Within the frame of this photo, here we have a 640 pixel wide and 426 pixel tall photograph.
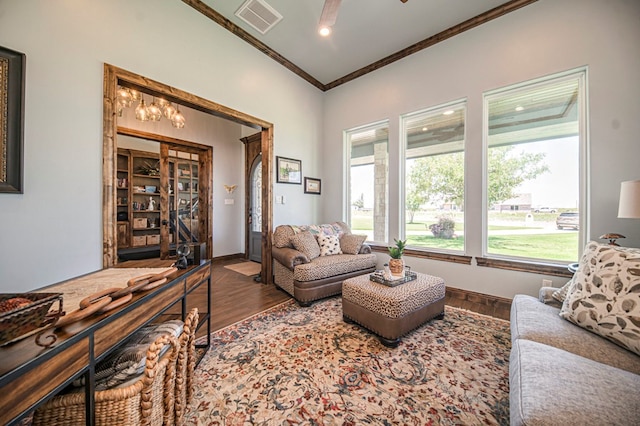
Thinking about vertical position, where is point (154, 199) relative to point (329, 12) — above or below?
below

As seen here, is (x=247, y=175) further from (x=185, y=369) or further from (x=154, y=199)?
(x=185, y=369)

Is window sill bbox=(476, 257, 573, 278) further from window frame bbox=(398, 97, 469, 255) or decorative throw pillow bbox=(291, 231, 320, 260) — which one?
decorative throw pillow bbox=(291, 231, 320, 260)

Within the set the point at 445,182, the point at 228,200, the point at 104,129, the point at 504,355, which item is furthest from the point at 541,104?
the point at 228,200

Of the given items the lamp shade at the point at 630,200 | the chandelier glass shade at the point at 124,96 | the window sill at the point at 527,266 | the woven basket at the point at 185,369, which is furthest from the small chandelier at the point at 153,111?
the lamp shade at the point at 630,200

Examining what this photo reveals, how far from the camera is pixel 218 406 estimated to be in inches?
53.5

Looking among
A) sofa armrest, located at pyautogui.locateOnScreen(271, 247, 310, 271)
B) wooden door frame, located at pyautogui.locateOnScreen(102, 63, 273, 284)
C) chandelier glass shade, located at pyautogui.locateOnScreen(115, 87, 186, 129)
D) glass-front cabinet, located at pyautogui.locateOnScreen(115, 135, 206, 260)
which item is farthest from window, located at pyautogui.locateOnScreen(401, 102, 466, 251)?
glass-front cabinet, located at pyautogui.locateOnScreen(115, 135, 206, 260)

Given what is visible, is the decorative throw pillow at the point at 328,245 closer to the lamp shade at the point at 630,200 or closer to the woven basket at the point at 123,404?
the woven basket at the point at 123,404

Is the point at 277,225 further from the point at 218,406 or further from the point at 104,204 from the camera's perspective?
the point at 218,406

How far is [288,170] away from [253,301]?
2.10m

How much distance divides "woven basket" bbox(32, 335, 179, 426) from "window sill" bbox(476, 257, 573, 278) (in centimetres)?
333

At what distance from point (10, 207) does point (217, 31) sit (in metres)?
2.73

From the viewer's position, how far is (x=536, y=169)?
2711 mm

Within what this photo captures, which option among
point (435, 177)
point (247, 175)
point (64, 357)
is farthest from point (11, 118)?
point (435, 177)

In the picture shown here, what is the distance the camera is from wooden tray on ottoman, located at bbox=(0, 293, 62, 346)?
26.3 inches
